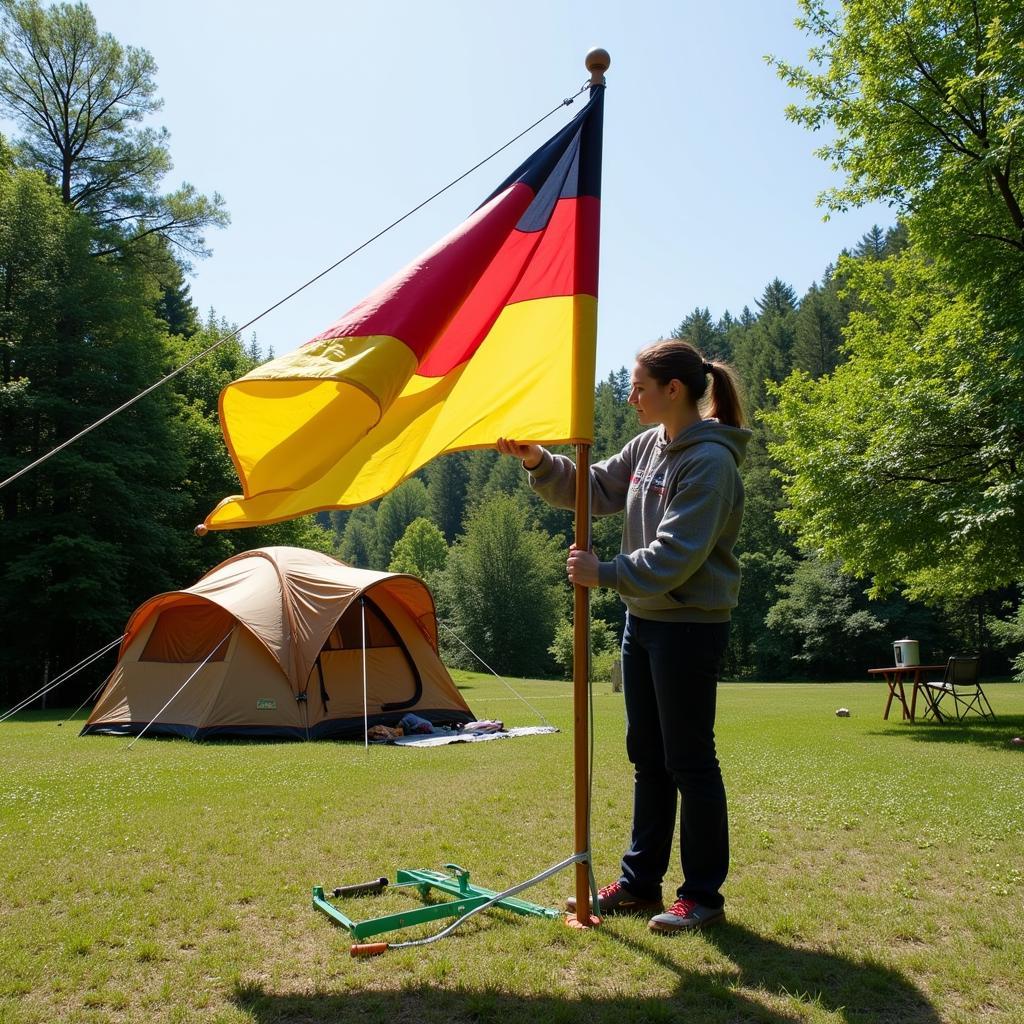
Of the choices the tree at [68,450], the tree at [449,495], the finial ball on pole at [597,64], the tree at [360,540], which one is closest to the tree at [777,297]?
the tree at [449,495]

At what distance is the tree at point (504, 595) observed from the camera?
48.3 m

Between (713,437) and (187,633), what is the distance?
30.1 feet

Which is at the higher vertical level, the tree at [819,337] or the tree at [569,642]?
the tree at [819,337]

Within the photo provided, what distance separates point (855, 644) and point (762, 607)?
22.2ft

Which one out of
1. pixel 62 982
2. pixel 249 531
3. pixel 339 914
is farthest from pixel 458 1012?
pixel 249 531

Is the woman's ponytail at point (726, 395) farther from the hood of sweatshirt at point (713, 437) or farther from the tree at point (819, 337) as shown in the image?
the tree at point (819, 337)

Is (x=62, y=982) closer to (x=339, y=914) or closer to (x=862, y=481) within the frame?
(x=339, y=914)

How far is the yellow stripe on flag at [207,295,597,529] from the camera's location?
3.49 m

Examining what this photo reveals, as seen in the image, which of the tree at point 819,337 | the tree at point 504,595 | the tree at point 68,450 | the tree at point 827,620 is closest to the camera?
the tree at point 68,450

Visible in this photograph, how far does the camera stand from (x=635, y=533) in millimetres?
3502

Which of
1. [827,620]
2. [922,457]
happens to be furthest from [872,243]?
[922,457]

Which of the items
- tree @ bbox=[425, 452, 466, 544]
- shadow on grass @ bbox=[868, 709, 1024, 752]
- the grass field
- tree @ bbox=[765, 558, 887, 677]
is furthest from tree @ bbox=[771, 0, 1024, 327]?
tree @ bbox=[425, 452, 466, 544]

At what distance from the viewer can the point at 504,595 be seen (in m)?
48.8

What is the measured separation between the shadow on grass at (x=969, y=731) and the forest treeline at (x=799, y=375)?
7.25 ft
